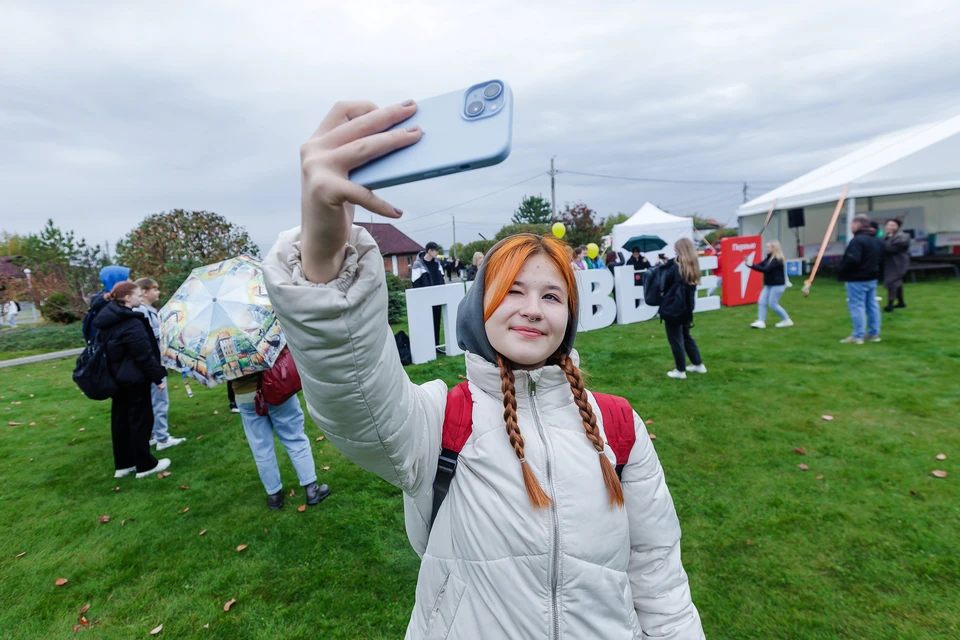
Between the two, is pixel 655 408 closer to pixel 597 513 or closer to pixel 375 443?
pixel 597 513

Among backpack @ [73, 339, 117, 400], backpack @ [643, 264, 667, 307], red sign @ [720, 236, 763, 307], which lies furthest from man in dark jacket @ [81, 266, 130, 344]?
red sign @ [720, 236, 763, 307]

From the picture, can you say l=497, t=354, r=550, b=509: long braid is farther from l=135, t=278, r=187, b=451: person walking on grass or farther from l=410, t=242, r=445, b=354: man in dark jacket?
l=410, t=242, r=445, b=354: man in dark jacket

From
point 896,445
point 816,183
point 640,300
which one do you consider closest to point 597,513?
point 896,445

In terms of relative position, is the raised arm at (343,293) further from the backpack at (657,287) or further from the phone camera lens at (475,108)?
the backpack at (657,287)

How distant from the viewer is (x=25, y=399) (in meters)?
8.55

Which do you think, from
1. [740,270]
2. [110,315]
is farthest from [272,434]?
[740,270]

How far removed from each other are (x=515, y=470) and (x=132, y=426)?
505 cm

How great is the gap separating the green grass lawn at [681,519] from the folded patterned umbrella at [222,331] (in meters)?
1.39

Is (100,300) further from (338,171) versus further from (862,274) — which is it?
(862,274)

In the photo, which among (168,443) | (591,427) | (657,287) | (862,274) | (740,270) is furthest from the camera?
(740,270)

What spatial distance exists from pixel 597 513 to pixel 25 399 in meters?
10.9

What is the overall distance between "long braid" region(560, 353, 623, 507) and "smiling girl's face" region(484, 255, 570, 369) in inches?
3.5

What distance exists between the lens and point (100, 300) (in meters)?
4.86

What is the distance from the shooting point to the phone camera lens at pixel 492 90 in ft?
3.07
